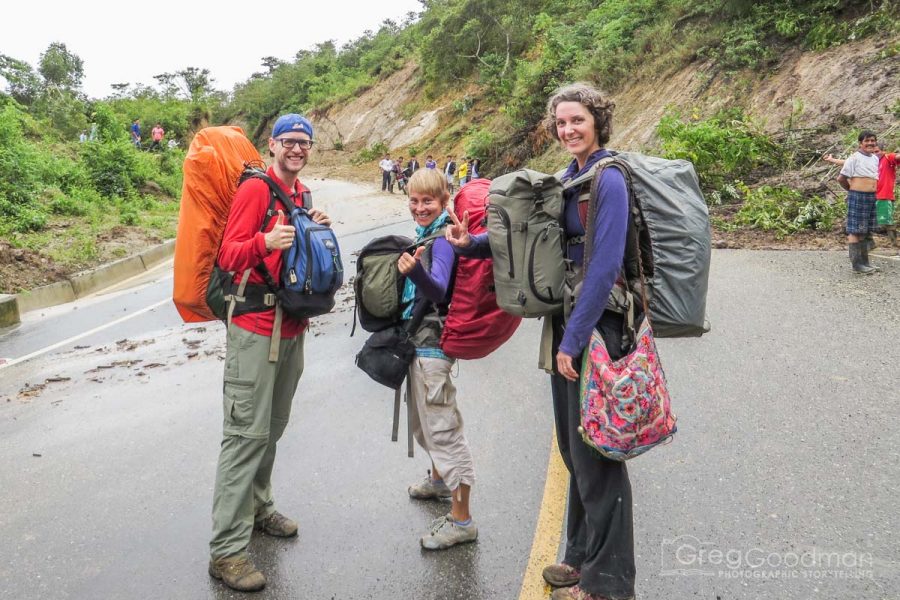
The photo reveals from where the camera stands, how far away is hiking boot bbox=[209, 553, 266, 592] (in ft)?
9.88

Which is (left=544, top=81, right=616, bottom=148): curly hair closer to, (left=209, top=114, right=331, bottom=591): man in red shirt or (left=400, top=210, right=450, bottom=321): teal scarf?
(left=400, top=210, right=450, bottom=321): teal scarf

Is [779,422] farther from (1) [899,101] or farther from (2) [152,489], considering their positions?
(1) [899,101]

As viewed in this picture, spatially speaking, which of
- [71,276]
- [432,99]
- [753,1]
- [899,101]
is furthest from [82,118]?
[899,101]

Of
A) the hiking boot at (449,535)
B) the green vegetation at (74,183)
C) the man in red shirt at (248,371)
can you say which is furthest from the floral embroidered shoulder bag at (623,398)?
the green vegetation at (74,183)

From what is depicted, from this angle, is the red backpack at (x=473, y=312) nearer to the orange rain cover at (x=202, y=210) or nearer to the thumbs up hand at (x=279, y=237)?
the thumbs up hand at (x=279, y=237)

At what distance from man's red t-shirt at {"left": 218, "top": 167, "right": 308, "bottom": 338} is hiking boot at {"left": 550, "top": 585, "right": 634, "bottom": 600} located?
1.68m

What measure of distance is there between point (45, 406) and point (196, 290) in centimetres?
385

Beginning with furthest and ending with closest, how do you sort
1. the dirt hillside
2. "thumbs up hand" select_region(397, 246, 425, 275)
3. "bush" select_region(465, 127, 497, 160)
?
"bush" select_region(465, 127, 497, 160) < the dirt hillside < "thumbs up hand" select_region(397, 246, 425, 275)

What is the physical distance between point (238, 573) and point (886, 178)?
9.22 m

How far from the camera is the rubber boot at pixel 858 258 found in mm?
8086

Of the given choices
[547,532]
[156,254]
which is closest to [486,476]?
[547,532]

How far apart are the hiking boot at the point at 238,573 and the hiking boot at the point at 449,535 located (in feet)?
2.59

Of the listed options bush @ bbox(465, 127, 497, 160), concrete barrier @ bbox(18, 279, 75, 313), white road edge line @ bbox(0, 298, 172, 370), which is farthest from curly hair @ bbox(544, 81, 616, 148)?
bush @ bbox(465, 127, 497, 160)

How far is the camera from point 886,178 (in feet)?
28.6
